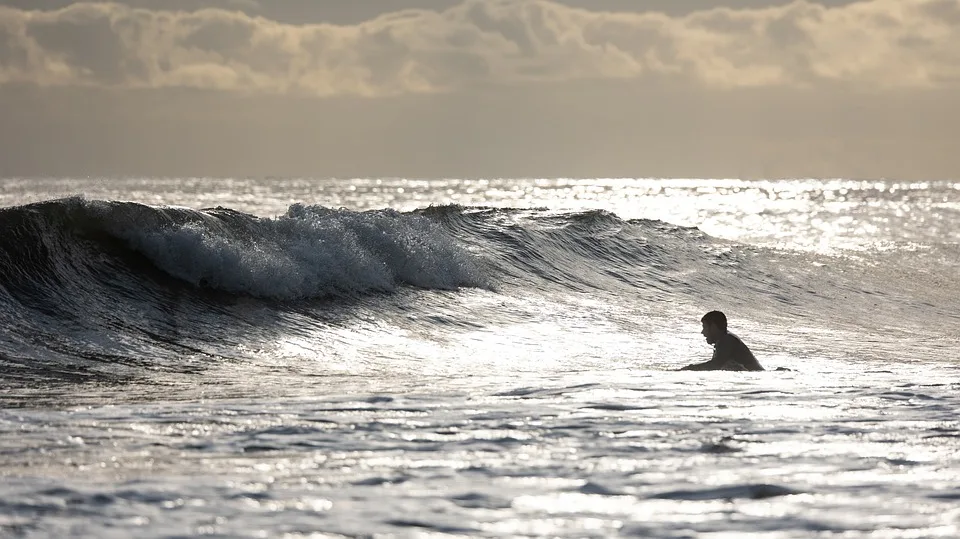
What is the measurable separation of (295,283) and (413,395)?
25.5 feet

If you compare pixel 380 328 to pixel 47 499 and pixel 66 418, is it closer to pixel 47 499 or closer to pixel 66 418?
pixel 66 418

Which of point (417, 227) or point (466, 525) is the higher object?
point (417, 227)

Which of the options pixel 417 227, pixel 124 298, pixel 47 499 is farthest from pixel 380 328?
pixel 47 499

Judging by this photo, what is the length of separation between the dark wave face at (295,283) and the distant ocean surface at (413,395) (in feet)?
0.19

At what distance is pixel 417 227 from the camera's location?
2066 cm

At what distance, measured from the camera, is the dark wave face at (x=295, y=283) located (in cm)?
1166

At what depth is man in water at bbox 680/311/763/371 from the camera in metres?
10.4

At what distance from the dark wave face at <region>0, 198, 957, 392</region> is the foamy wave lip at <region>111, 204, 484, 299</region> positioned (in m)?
0.03

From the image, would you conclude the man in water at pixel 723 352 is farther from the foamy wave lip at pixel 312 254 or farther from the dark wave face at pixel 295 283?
the foamy wave lip at pixel 312 254

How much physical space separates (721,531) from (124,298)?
1029cm

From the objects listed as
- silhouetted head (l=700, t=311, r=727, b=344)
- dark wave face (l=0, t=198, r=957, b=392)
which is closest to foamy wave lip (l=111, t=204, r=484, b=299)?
dark wave face (l=0, t=198, r=957, b=392)

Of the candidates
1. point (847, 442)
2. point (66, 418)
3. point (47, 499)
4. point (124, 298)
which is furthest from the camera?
point (124, 298)

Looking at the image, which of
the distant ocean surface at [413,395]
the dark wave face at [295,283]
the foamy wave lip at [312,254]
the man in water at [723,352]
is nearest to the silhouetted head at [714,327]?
the man in water at [723,352]

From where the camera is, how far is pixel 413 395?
313 inches
